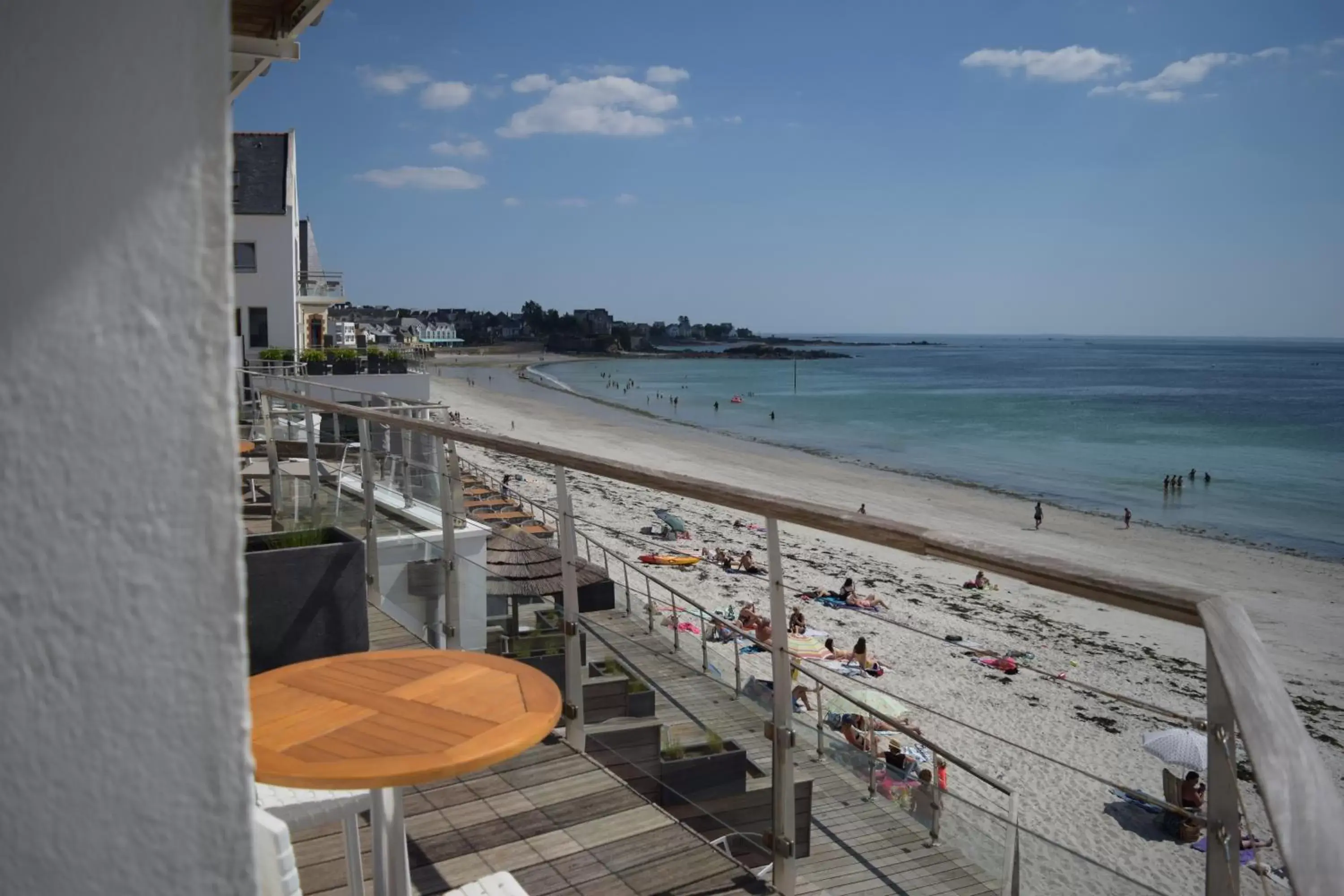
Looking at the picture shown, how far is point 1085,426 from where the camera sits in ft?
196

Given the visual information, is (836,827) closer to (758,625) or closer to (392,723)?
(392,723)

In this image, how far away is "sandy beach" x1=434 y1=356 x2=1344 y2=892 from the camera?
492 cm

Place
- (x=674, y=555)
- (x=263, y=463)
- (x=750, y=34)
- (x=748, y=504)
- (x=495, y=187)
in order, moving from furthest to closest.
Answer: (x=750, y=34) < (x=495, y=187) < (x=674, y=555) < (x=263, y=463) < (x=748, y=504)

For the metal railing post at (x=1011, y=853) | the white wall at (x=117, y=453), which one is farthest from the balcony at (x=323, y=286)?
the white wall at (x=117, y=453)

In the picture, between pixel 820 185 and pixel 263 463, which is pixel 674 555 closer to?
pixel 263 463

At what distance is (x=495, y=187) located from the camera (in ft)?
386

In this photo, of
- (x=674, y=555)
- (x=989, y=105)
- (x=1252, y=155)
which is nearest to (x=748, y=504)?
(x=674, y=555)

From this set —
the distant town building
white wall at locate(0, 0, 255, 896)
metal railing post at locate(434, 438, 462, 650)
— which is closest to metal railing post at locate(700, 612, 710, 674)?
metal railing post at locate(434, 438, 462, 650)

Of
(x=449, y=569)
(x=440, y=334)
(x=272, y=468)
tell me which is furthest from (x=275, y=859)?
(x=440, y=334)

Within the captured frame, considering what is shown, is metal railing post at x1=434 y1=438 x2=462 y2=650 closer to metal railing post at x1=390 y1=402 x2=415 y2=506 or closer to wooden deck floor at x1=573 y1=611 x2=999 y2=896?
metal railing post at x1=390 y1=402 x2=415 y2=506

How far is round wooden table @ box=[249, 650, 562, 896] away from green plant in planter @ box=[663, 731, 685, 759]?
1.04 m

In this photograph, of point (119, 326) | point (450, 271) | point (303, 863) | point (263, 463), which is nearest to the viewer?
point (119, 326)

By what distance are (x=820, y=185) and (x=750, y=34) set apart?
104ft

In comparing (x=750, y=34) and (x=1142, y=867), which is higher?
(x=750, y=34)
